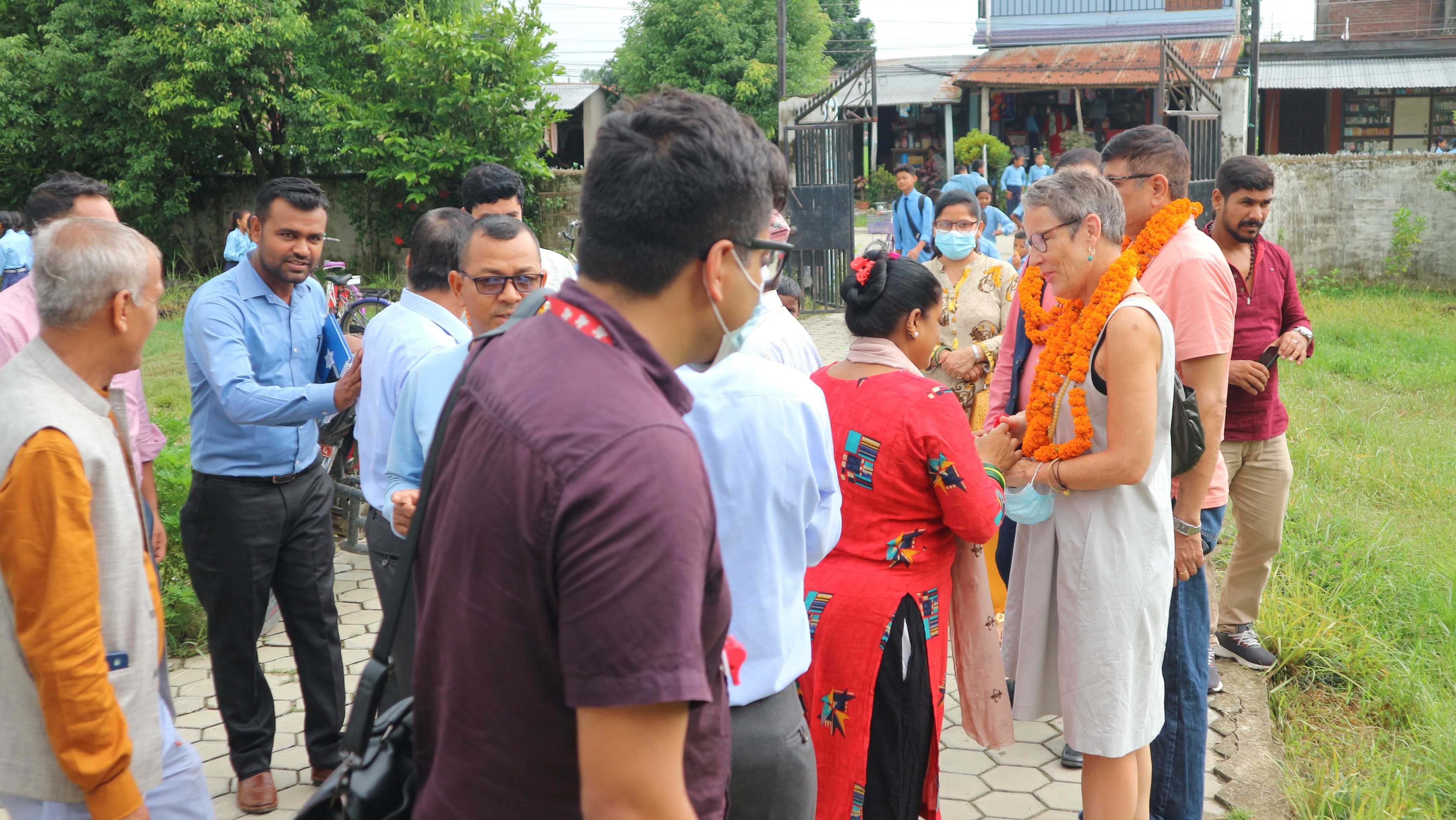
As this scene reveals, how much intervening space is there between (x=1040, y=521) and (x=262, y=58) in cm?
1689

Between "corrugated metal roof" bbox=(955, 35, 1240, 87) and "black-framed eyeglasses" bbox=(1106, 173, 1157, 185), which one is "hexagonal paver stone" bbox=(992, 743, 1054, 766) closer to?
"black-framed eyeglasses" bbox=(1106, 173, 1157, 185)

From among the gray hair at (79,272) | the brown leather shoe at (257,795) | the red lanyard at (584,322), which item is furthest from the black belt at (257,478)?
the red lanyard at (584,322)

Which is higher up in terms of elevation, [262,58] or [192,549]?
[262,58]

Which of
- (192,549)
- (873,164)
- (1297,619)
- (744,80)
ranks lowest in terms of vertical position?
(1297,619)

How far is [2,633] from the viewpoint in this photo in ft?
6.75

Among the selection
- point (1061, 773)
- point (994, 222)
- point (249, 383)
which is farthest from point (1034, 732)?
point (994, 222)

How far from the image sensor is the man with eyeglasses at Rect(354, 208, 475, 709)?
10.5 ft

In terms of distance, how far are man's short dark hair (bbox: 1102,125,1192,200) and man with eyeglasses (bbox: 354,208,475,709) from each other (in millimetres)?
2127

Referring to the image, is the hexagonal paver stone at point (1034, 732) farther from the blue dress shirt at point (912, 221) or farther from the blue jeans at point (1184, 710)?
the blue dress shirt at point (912, 221)

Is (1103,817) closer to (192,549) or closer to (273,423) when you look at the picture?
(273,423)

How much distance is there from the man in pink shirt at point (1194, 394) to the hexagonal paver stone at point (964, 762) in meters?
0.83

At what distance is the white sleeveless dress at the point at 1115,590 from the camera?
283 centimetres

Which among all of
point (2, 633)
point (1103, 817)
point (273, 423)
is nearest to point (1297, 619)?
point (1103, 817)

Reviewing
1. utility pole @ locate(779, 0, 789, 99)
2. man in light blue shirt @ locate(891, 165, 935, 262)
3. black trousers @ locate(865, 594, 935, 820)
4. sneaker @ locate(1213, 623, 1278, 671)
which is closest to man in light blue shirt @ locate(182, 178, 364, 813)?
black trousers @ locate(865, 594, 935, 820)
